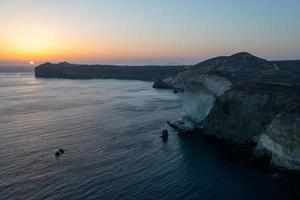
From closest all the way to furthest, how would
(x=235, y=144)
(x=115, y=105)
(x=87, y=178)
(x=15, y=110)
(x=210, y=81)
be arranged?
(x=87, y=178) → (x=235, y=144) → (x=210, y=81) → (x=15, y=110) → (x=115, y=105)

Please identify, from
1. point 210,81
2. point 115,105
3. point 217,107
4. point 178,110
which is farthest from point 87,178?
point 115,105

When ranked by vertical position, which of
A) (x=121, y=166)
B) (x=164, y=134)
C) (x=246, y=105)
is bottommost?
(x=121, y=166)

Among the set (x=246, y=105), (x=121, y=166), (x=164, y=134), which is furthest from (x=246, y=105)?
(x=121, y=166)

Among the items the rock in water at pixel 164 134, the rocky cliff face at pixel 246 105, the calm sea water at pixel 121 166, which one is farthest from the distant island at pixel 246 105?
the rock in water at pixel 164 134

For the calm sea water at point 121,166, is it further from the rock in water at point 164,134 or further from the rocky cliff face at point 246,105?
the rocky cliff face at point 246,105

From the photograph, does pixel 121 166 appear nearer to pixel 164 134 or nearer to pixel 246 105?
pixel 164 134

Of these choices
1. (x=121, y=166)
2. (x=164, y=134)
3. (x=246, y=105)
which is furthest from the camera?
(x=164, y=134)

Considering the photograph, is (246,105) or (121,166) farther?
(246,105)

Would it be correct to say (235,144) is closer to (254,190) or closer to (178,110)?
(254,190)
